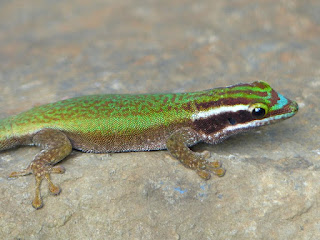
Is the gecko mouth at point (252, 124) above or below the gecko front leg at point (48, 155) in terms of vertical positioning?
above

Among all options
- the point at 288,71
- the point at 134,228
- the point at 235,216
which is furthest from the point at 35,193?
the point at 288,71

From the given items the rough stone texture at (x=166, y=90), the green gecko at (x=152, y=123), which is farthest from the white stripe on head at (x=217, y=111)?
the rough stone texture at (x=166, y=90)

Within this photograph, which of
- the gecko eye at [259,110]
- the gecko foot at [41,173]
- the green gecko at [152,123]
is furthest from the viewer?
the green gecko at [152,123]

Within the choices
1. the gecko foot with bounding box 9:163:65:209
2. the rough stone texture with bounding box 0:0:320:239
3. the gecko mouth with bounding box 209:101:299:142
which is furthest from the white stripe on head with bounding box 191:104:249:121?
the gecko foot with bounding box 9:163:65:209

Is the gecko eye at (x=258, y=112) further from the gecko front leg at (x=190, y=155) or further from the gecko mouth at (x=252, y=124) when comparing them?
the gecko front leg at (x=190, y=155)

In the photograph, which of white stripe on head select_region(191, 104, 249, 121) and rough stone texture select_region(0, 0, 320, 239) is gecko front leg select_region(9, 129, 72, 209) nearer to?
rough stone texture select_region(0, 0, 320, 239)
